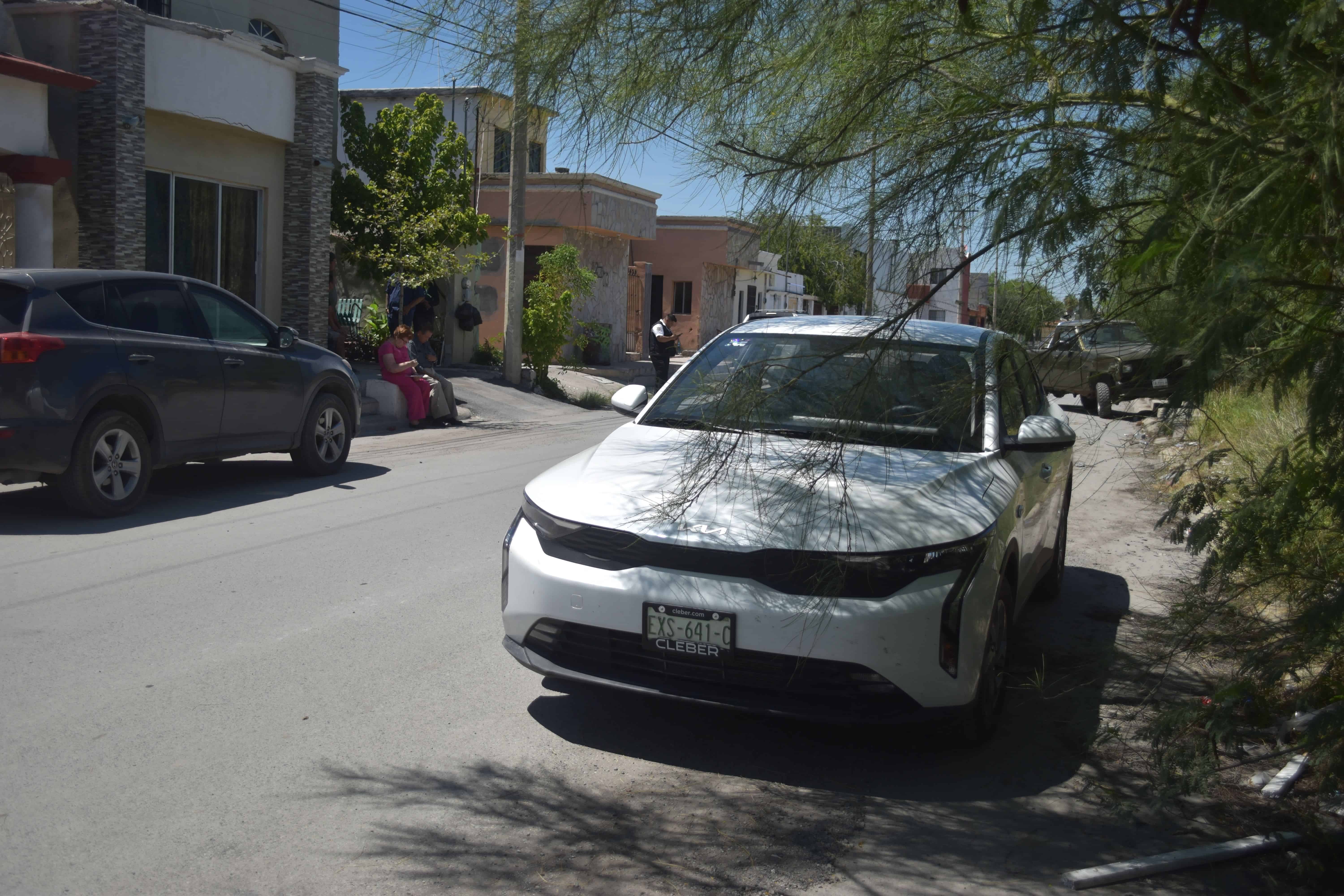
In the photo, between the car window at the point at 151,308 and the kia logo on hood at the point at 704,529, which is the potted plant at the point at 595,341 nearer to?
the car window at the point at 151,308

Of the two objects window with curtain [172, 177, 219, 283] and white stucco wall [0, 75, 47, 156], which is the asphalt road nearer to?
white stucco wall [0, 75, 47, 156]

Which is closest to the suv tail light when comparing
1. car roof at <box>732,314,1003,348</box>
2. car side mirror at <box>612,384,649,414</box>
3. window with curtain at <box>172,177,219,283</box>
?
car side mirror at <box>612,384,649,414</box>

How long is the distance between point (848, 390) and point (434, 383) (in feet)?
41.2

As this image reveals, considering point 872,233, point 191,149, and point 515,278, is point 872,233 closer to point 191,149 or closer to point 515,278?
point 191,149

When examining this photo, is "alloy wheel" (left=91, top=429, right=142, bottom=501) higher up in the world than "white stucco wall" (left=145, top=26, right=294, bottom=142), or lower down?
lower down

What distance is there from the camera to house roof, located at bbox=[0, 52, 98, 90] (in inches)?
500

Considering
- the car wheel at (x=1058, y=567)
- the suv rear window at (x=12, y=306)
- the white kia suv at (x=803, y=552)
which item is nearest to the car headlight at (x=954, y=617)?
the white kia suv at (x=803, y=552)

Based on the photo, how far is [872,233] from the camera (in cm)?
381

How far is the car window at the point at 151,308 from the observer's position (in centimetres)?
848

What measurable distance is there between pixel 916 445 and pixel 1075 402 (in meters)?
1.02

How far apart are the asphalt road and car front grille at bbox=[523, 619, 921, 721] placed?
337 mm

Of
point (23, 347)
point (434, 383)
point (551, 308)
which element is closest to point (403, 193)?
point (551, 308)

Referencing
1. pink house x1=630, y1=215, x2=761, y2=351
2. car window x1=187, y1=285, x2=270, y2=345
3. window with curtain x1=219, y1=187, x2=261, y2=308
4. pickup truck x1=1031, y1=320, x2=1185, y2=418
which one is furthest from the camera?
pink house x1=630, y1=215, x2=761, y2=351

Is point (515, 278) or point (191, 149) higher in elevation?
point (191, 149)
